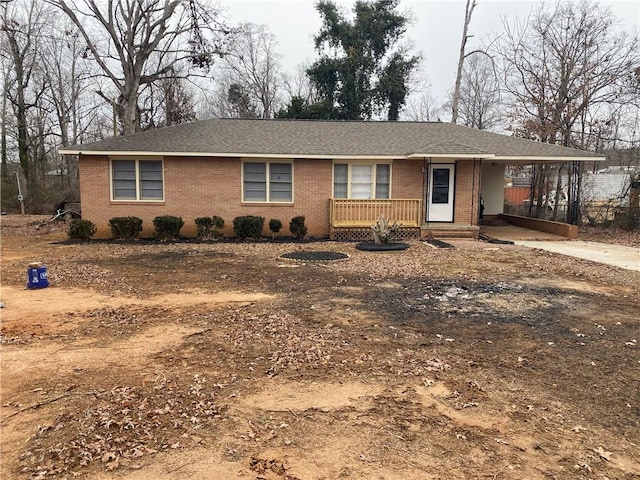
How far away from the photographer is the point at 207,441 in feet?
9.56

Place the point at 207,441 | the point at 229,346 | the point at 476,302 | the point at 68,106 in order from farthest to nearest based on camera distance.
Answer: the point at 68,106, the point at 476,302, the point at 229,346, the point at 207,441

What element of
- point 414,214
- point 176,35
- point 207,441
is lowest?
point 207,441

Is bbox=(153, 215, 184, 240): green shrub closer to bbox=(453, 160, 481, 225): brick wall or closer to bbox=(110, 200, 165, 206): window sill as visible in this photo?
bbox=(110, 200, 165, 206): window sill

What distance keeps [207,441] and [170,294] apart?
4362 mm

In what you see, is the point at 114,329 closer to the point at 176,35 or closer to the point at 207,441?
the point at 207,441

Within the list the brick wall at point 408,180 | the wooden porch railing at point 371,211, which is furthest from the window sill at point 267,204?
the brick wall at point 408,180

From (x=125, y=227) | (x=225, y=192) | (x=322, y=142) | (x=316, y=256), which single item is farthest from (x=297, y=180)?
(x=125, y=227)

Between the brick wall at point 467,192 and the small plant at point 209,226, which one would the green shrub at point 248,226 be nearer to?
the small plant at point 209,226

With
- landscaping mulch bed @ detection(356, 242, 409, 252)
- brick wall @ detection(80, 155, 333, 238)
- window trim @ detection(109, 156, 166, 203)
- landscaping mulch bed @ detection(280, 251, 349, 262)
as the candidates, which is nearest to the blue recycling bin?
landscaping mulch bed @ detection(280, 251, 349, 262)

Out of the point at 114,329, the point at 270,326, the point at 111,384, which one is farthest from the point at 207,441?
the point at 114,329

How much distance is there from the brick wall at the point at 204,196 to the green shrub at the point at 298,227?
1.56ft

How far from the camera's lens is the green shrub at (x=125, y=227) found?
521 inches

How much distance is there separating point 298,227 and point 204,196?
324 cm

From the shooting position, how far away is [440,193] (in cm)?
1443
